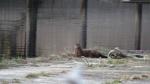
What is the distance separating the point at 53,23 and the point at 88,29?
4.56ft

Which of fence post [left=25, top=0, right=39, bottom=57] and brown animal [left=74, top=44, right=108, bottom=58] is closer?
brown animal [left=74, top=44, right=108, bottom=58]

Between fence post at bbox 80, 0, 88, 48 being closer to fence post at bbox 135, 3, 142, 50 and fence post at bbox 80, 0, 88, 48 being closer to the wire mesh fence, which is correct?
the wire mesh fence

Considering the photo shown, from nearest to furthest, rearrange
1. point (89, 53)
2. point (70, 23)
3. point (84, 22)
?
point (89, 53), point (84, 22), point (70, 23)

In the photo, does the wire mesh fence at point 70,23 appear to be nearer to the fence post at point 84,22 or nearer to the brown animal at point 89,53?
the fence post at point 84,22

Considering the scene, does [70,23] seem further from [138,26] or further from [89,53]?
[89,53]

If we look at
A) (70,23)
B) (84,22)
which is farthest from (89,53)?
(70,23)

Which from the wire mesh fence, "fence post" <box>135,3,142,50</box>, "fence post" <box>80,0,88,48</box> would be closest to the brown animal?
"fence post" <box>80,0,88,48</box>

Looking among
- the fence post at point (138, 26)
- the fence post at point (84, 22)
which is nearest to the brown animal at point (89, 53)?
the fence post at point (84, 22)

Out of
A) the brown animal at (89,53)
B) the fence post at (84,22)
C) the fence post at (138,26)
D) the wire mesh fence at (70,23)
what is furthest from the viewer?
the fence post at (138,26)

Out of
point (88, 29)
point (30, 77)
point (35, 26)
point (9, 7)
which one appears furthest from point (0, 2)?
point (30, 77)

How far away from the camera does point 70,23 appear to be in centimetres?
1789

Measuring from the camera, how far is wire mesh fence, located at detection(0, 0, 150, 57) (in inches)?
688

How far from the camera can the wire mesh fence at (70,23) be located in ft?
57.4

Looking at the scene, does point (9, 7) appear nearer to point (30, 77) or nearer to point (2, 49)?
point (2, 49)
